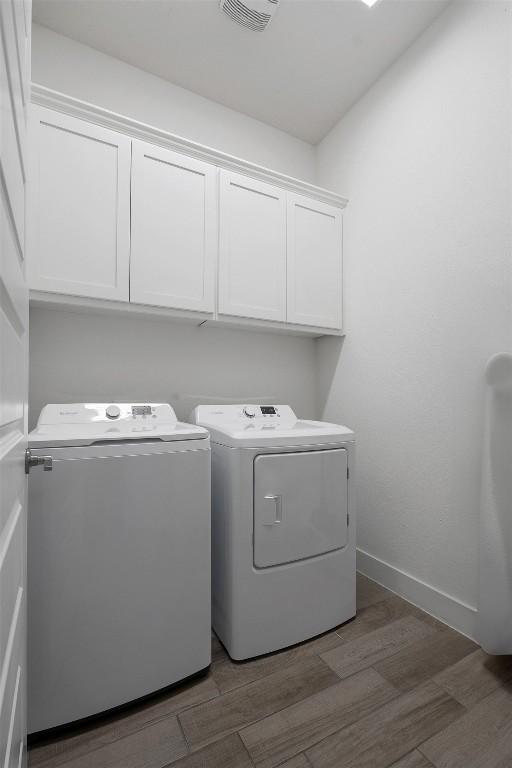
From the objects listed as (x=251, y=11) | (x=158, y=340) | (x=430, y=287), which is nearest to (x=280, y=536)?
(x=158, y=340)

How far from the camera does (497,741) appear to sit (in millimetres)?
1020

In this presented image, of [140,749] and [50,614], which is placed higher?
[50,614]

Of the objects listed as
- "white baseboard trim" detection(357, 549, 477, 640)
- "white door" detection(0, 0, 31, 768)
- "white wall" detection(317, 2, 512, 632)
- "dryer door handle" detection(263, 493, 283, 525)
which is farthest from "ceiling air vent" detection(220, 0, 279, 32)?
"white baseboard trim" detection(357, 549, 477, 640)

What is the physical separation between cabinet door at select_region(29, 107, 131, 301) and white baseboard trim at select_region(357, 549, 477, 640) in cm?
193

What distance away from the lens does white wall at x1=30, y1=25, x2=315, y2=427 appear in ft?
5.72

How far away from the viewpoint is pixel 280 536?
1.39m

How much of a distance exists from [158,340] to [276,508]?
3.74 ft

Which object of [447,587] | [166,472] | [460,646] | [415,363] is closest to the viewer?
[166,472]

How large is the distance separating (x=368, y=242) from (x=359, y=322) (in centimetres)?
47

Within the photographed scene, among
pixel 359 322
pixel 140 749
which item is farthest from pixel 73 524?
pixel 359 322

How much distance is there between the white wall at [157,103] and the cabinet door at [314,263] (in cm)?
53

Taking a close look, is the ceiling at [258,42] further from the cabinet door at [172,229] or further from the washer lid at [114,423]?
the washer lid at [114,423]

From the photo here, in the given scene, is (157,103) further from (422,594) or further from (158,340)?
(422,594)

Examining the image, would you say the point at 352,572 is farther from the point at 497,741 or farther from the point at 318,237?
the point at 318,237
